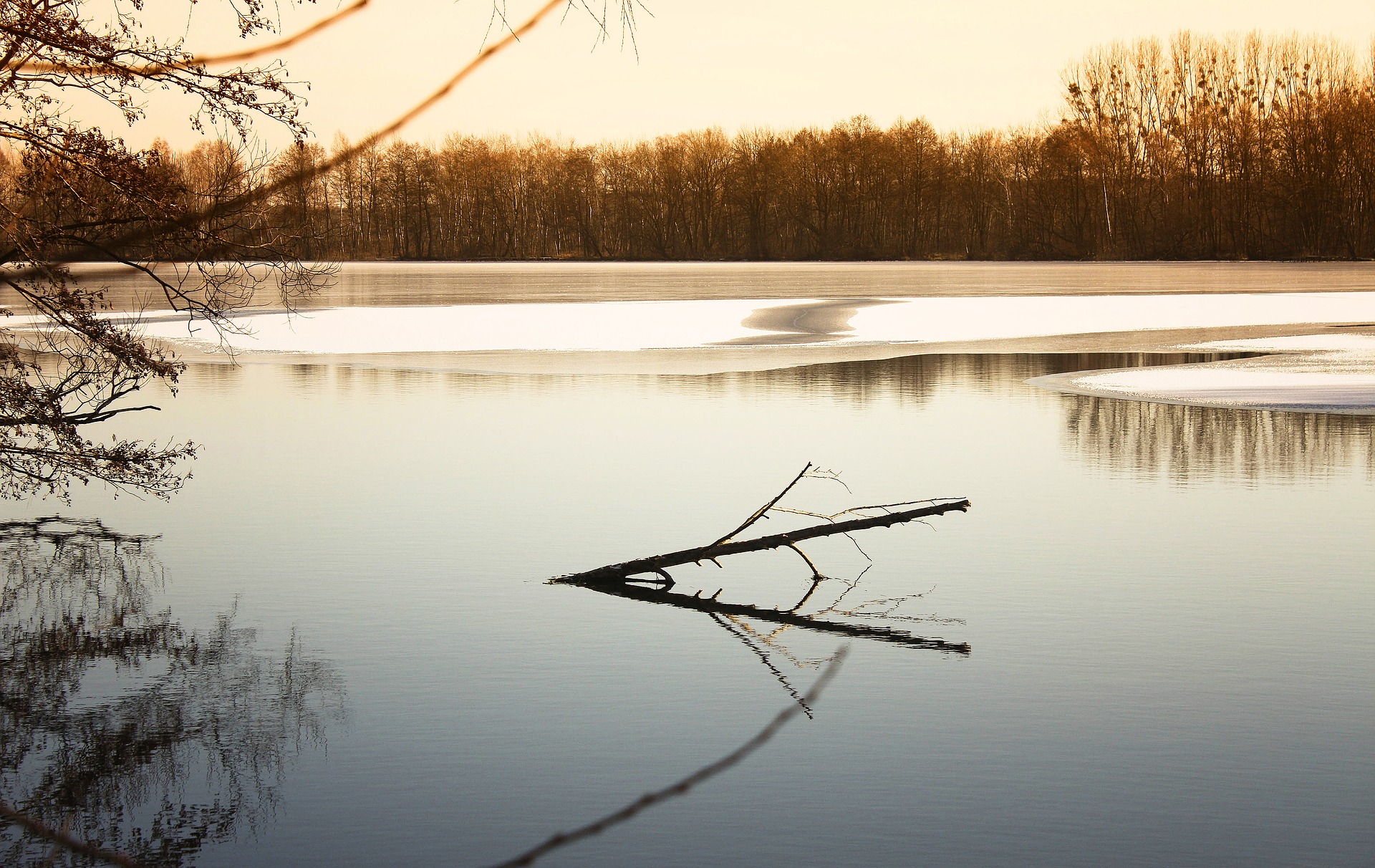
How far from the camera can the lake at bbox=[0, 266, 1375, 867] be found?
4941mm

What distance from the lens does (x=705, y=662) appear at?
687 centimetres

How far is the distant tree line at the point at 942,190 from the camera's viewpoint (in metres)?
90.6

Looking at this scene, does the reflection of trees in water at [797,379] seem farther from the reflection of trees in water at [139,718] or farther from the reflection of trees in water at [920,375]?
the reflection of trees in water at [139,718]

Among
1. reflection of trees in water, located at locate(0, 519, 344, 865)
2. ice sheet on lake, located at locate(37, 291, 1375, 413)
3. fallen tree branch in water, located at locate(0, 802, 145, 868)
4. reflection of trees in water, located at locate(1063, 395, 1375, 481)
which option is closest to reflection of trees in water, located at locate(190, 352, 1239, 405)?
ice sheet on lake, located at locate(37, 291, 1375, 413)

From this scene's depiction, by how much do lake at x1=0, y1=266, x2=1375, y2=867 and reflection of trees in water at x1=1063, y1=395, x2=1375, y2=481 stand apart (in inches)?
4.8

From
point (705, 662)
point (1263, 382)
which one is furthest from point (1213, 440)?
point (705, 662)

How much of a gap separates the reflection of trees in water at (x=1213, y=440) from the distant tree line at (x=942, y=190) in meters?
55.2

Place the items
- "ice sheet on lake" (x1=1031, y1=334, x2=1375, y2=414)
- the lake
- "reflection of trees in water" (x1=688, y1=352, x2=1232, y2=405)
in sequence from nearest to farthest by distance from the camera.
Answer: the lake, "ice sheet on lake" (x1=1031, y1=334, x2=1375, y2=414), "reflection of trees in water" (x1=688, y1=352, x2=1232, y2=405)

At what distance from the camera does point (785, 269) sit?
272 feet

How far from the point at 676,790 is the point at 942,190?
115007mm

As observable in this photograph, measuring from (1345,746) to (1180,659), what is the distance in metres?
1.23

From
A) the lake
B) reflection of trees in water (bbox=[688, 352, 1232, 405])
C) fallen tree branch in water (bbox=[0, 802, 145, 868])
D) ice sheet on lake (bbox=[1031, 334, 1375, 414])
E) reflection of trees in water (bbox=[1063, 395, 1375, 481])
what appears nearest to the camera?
fallen tree branch in water (bbox=[0, 802, 145, 868])

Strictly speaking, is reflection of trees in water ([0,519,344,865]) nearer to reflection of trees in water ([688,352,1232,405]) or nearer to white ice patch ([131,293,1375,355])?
reflection of trees in water ([688,352,1232,405])

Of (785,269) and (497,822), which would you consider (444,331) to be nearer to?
(497,822)
